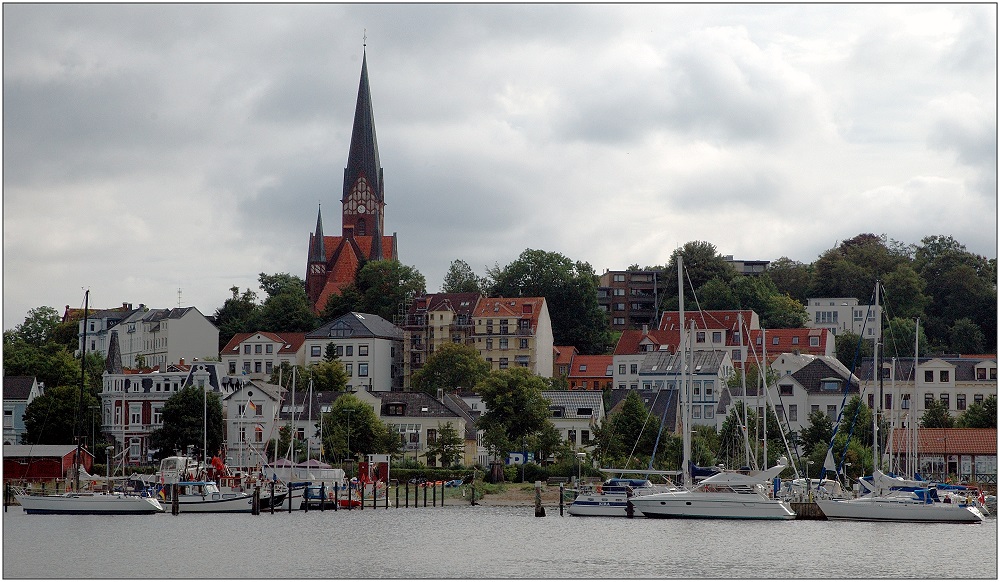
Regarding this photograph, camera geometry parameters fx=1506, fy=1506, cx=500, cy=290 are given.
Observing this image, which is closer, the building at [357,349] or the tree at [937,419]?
the tree at [937,419]

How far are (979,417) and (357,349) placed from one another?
67797 millimetres

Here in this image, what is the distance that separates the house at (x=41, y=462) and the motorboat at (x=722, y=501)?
1905 inches

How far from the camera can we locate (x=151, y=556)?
189 feet

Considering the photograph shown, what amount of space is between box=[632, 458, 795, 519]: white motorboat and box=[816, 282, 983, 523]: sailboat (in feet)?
9.69

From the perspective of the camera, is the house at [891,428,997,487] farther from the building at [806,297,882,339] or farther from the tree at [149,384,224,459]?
the building at [806,297,882,339]

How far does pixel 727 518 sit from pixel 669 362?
70.0m

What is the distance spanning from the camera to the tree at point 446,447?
104 m

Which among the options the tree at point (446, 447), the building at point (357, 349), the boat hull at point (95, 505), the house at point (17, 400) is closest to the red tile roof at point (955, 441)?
the tree at point (446, 447)

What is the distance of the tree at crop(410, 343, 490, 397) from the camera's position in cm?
13962

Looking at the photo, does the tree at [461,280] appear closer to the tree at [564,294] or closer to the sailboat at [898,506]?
the tree at [564,294]

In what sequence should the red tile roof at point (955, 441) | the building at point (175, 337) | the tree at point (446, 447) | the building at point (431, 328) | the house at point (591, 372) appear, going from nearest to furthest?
1. the red tile roof at point (955, 441)
2. the tree at point (446, 447)
3. the house at point (591, 372)
4. the building at point (431, 328)
5. the building at point (175, 337)

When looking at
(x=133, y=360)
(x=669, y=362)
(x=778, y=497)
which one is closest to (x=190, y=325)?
(x=133, y=360)

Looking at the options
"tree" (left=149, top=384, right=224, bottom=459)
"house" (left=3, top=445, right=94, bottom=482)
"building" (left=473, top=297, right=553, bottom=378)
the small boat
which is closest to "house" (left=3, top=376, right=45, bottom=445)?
"house" (left=3, top=445, right=94, bottom=482)

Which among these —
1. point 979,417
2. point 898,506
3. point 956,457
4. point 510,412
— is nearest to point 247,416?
point 510,412
